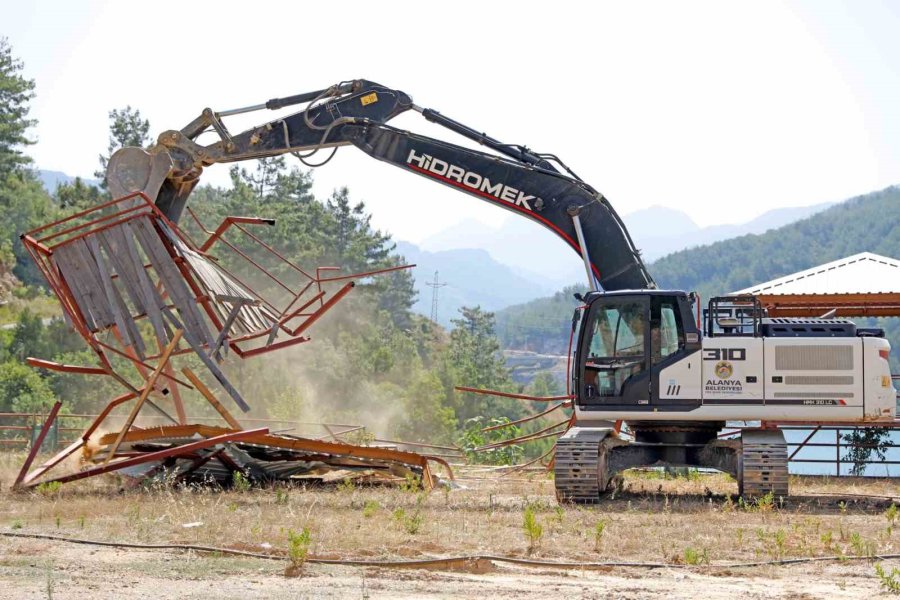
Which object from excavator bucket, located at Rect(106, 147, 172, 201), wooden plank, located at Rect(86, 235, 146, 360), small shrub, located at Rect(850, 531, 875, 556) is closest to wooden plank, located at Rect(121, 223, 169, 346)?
wooden plank, located at Rect(86, 235, 146, 360)

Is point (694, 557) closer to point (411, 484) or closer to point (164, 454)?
point (411, 484)

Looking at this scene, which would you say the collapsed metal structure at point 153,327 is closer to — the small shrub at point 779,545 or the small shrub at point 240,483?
the small shrub at point 240,483

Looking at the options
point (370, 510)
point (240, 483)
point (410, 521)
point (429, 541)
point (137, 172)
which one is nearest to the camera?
point (429, 541)

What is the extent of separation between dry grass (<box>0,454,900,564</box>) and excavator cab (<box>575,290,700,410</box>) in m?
1.52

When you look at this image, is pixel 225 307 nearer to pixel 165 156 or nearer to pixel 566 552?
pixel 165 156

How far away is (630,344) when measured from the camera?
16406mm

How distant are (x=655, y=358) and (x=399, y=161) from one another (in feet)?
16.9

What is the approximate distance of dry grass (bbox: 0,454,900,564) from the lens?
11.6 metres

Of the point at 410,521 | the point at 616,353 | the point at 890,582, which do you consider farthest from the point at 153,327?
the point at 890,582

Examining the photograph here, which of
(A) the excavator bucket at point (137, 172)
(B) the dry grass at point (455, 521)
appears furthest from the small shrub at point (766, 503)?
(A) the excavator bucket at point (137, 172)

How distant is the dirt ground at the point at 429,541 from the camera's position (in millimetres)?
9562

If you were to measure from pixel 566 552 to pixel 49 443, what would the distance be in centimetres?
1987

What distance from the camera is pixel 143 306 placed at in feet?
55.3

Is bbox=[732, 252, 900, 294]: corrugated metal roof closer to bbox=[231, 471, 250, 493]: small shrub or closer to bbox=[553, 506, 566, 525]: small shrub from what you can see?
bbox=[553, 506, 566, 525]: small shrub
